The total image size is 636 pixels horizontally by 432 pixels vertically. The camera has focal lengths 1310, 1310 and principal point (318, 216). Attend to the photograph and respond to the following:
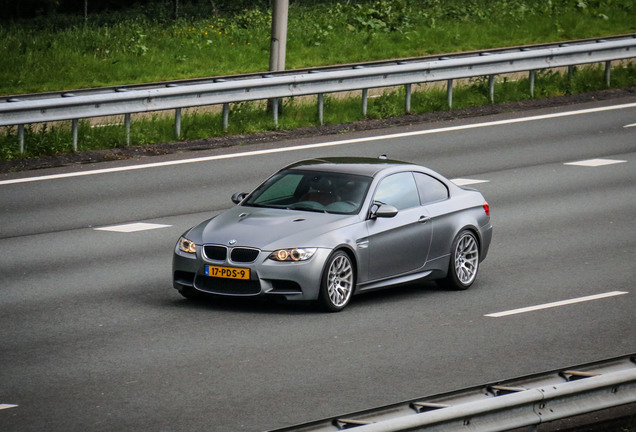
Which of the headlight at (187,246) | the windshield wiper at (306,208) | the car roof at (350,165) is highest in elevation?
the car roof at (350,165)

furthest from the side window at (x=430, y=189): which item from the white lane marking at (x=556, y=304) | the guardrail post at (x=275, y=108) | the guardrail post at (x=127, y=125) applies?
the guardrail post at (x=275, y=108)

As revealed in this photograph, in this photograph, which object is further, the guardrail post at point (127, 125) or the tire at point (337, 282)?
the guardrail post at point (127, 125)

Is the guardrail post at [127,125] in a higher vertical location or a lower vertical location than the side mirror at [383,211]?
lower

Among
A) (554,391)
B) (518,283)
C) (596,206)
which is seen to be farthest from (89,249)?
(554,391)

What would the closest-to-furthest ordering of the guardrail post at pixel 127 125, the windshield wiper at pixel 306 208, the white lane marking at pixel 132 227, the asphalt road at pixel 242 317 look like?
1. the asphalt road at pixel 242 317
2. the windshield wiper at pixel 306 208
3. the white lane marking at pixel 132 227
4. the guardrail post at pixel 127 125

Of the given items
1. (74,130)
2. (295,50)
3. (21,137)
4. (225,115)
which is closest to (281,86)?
(225,115)

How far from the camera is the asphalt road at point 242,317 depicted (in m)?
9.32

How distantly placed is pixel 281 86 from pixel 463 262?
10723 millimetres

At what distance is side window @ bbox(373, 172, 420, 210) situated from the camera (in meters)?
13.3

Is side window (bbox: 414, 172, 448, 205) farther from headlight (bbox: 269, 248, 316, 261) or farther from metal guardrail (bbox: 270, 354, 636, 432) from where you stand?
metal guardrail (bbox: 270, 354, 636, 432)

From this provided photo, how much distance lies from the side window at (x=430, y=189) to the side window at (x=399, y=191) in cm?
8

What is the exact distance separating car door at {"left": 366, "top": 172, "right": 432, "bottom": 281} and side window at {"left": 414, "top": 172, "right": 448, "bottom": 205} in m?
0.08

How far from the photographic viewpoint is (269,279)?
39.6ft

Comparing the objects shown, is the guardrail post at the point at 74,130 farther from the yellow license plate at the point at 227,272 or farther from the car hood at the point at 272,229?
the yellow license plate at the point at 227,272
